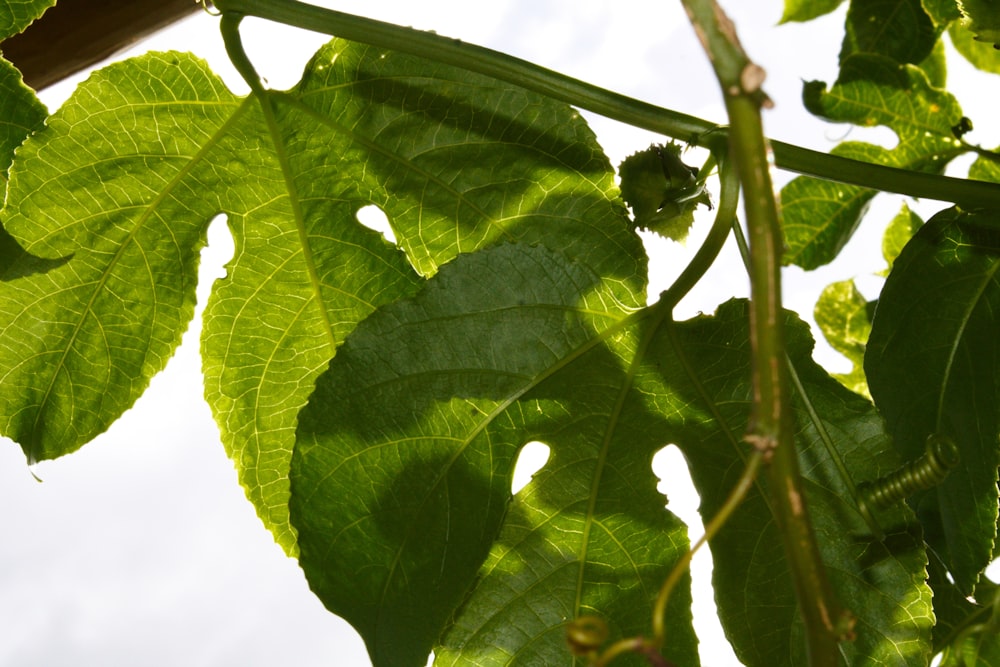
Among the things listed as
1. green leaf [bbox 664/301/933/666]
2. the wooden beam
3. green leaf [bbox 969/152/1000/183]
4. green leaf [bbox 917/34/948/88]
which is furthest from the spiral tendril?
green leaf [bbox 917/34/948/88]

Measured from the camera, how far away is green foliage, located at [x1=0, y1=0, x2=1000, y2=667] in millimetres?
771

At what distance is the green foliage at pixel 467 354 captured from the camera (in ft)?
2.53

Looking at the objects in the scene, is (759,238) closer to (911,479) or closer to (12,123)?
(911,479)

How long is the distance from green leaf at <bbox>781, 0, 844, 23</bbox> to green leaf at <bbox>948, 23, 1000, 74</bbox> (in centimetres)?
19

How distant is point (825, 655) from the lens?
0.45m

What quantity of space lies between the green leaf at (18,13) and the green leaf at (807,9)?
108cm

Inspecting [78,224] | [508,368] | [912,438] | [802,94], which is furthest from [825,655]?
[802,94]

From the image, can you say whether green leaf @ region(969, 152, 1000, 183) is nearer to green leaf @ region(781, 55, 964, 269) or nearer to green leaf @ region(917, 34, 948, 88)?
green leaf @ region(781, 55, 964, 269)

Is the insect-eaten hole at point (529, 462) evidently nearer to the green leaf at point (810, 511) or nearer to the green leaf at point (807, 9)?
the green leaf at point (810, 511)

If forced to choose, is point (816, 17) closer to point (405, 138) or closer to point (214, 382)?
point (405, 138)

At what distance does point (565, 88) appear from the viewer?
0.80 meters

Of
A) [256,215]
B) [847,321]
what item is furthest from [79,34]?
[847,321]

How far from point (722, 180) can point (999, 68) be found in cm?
96

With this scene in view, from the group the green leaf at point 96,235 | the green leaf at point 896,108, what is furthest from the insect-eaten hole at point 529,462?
the green leaf at point 896,108
